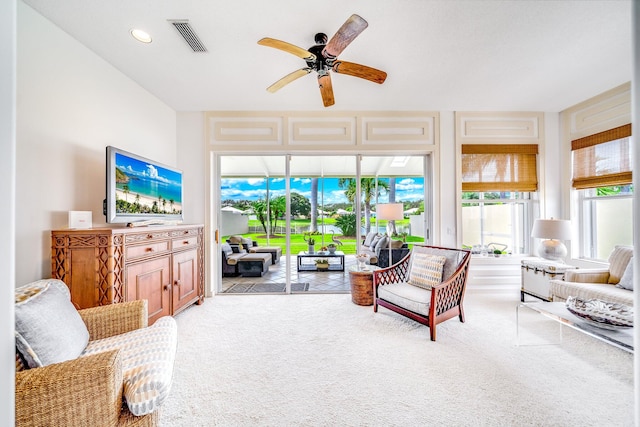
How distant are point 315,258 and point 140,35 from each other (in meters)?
3.85

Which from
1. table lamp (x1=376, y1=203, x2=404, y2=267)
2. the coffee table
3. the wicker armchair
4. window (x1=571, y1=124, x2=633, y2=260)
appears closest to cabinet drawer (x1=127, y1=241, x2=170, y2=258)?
the wicker armchair

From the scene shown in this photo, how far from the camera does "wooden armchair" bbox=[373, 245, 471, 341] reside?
2.51m

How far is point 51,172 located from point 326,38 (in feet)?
8.48

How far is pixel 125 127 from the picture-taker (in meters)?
2.91

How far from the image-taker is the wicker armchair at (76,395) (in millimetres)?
984

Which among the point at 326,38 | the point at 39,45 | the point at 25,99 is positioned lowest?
the point at 25,99

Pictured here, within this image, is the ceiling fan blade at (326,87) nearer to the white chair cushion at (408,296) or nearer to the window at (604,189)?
the white chair cushion at (408,296)

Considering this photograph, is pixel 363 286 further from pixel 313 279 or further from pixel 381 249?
pixel 313 279

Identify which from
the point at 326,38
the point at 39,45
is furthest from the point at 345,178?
the point at 39,45

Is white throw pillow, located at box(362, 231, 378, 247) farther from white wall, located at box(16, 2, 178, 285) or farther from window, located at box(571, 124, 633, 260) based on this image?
white wall, located at box(16, 2, 178, 285)

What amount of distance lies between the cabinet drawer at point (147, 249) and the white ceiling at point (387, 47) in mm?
1897

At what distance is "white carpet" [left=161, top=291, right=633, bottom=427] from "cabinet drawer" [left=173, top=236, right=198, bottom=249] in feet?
2.90

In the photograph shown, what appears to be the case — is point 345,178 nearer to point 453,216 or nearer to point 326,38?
point 453,216

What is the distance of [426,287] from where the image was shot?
2869 millimetres
